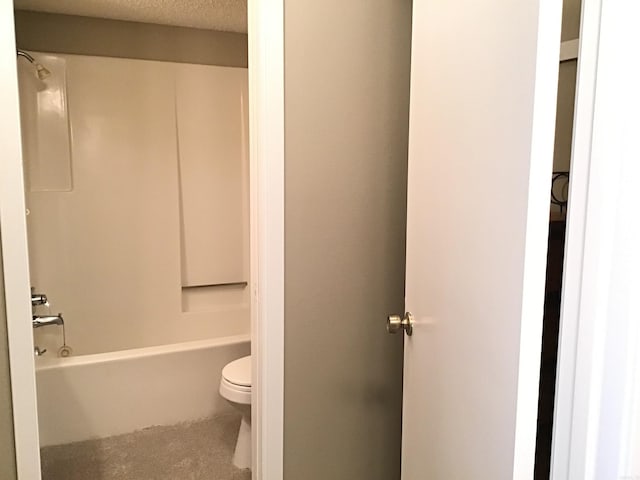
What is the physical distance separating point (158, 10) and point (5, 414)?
2.23 meters

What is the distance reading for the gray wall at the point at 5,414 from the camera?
52.8 inches

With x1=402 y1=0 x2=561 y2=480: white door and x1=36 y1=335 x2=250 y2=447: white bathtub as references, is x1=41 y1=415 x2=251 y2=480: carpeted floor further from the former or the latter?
x1=402 y1=0 x2=561 y2=480: white door

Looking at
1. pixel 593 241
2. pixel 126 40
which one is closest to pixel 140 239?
pixel 126 40

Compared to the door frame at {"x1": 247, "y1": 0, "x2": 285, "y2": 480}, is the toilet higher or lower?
lower

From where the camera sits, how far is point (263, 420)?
1635 millimetres

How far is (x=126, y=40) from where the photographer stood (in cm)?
295

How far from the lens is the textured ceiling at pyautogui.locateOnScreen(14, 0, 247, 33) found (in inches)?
103

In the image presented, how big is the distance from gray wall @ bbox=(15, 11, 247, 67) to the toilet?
6.47 feet

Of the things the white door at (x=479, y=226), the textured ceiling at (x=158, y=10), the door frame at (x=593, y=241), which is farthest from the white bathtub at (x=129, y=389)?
the door frame at (x=593, y=241)

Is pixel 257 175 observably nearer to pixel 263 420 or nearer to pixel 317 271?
pixel 317 271

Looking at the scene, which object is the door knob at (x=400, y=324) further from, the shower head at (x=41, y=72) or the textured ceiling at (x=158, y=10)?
the shower head at (x=41, y=72)

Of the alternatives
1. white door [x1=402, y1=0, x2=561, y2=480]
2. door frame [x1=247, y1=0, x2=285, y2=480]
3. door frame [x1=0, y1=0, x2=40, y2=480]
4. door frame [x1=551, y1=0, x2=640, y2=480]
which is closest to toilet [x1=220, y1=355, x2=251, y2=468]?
door frame [x1=247, y1=0, x2=285, y2=480]

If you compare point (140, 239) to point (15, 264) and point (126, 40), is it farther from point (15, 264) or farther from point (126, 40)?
point (15, 264)

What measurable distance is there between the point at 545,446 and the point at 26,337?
146 cm
